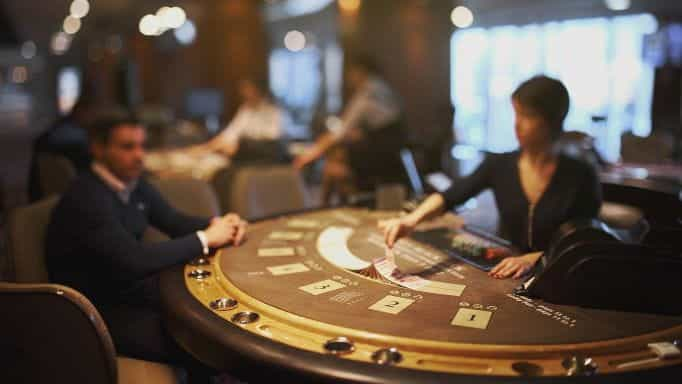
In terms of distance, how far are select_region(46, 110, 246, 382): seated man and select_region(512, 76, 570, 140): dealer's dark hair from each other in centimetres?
102

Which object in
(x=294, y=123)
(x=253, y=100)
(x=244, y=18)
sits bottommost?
(x=294, y=123)

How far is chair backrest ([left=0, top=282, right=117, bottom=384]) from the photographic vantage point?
1.28 m

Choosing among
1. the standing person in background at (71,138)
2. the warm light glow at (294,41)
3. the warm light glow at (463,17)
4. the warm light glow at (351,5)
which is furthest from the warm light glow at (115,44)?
the standing person in background at (71,138)

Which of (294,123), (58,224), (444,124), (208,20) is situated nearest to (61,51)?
(294,123)

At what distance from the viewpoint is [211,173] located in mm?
4000

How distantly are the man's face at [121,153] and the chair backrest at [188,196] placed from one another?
2.01 feet

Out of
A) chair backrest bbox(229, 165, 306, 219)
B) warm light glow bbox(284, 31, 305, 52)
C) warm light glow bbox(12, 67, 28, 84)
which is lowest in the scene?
chair backrest bbox(229, 165, 306, 219)

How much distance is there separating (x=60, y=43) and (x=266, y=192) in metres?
Answer: 17.2

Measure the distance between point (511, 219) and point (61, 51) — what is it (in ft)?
70.0

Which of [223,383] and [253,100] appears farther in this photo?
[253,100]

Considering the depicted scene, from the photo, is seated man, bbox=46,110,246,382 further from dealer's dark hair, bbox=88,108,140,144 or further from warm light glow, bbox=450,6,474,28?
warm light glow, bbox=450,6,474,28

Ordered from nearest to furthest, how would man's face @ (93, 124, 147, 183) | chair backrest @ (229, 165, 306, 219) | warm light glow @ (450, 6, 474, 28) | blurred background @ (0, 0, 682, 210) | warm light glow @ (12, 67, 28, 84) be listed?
man's face @ (93, 124, 147, 183)
chair backrest @ (229, 165, 306, 219)
blurred background @ (0, 0, 682, 210)
warm light glow @ (450, 6, 474, 28)
warm light glow @ (12, 67, 28, 84)

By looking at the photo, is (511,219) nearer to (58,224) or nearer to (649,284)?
(649,284)

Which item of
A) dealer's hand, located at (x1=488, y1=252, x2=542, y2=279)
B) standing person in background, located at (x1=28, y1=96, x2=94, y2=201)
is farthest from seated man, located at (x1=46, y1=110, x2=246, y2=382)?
standing person in background, located at (x1=28, y1=96, x2=94, y2=201)
